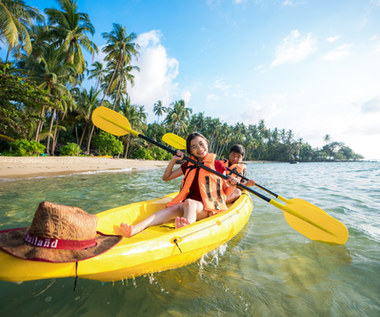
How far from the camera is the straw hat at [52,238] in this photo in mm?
1163

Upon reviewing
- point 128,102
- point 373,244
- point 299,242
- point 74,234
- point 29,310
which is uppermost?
point 128,102

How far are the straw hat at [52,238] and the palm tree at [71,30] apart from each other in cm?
1865

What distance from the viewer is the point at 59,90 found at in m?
15.0

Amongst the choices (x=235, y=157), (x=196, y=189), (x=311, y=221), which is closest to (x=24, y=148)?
(x=235, y=157)

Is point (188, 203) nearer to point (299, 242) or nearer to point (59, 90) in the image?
point (299, 242)

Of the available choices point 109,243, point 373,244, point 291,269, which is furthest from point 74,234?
point 373,244

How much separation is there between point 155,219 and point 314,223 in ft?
7.45

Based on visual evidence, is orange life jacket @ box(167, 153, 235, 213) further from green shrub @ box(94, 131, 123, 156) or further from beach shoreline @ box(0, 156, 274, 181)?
green shrub @ box(94, 131, 123, 156)

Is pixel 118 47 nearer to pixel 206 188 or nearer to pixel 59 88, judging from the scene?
pixel 59 88

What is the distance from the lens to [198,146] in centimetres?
259

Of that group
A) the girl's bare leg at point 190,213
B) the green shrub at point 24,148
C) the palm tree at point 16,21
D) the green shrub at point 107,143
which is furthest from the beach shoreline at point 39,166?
the girl's bare leg at point 190,213

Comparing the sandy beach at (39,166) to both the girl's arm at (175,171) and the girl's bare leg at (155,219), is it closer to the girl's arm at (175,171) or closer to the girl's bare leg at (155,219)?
the girl's arm at (175,171)

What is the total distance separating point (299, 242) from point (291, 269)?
822 mm

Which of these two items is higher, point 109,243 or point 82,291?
point 109,243
